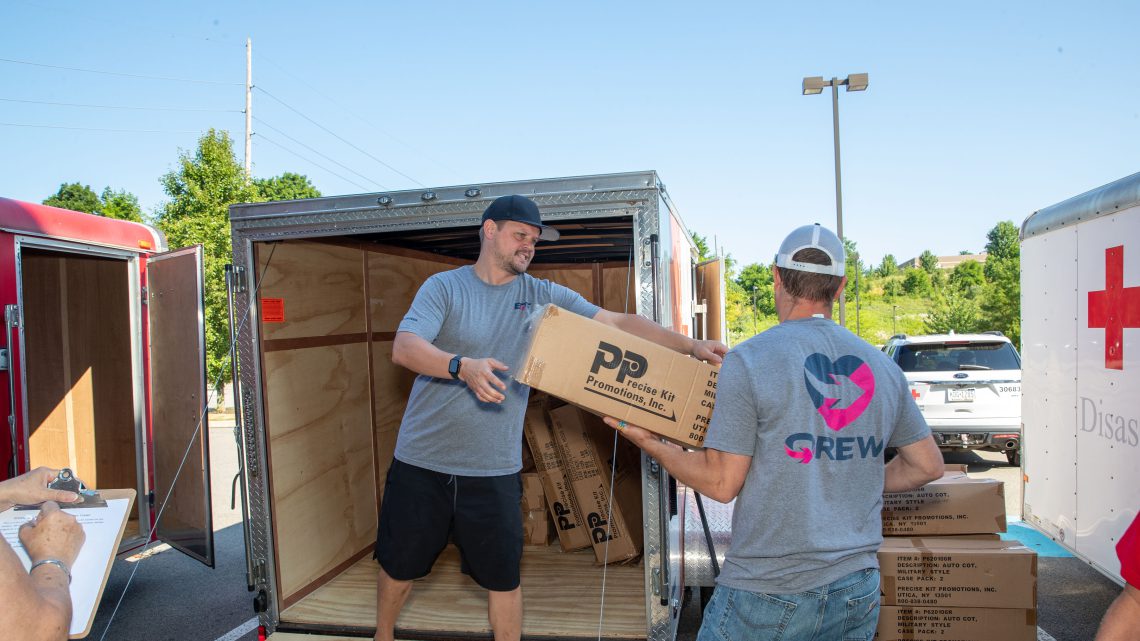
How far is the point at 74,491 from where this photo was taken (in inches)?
69.9

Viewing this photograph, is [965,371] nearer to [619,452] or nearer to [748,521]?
[619,452]

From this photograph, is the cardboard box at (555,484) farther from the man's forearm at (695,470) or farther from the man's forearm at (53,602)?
the man's forearm at (53,602)

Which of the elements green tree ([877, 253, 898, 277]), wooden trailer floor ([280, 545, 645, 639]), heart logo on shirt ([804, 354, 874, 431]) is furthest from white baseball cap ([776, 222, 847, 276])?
green tree ([877, 253, 898, 277])

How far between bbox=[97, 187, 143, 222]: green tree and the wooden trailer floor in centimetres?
3510

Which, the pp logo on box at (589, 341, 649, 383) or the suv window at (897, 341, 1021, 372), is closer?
the pp logo on box at (589, 341, 649, 383)

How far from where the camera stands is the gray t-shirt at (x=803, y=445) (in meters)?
1.76

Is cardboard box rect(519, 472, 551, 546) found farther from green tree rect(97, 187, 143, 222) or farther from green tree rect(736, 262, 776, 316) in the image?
green tree rect(736, 262, 776, 316)

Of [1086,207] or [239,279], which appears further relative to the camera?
[1086,207]

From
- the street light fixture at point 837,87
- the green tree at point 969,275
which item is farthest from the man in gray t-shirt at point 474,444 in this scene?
the green tree at point 969,275

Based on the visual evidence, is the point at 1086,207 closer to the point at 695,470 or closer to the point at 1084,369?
the point at 1084,369

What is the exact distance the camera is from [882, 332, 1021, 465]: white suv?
7.63m

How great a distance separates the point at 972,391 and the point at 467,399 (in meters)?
6.79

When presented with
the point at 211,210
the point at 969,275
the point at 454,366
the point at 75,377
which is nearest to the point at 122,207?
the point at 211,210

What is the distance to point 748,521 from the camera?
184 cm
